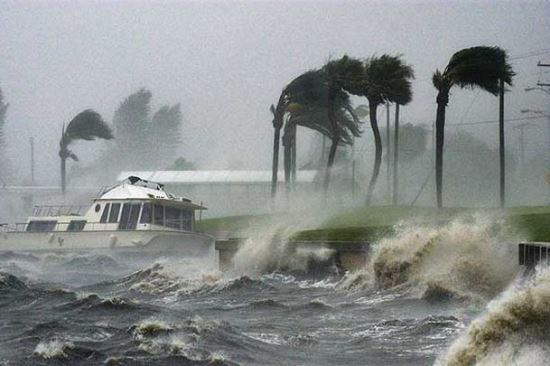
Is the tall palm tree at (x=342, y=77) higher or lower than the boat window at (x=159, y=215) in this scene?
higher

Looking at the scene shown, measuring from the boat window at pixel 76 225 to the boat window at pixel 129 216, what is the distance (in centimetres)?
213

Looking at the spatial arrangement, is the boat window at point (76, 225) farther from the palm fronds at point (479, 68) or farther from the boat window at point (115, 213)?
the palm fronds at point (479, 68)

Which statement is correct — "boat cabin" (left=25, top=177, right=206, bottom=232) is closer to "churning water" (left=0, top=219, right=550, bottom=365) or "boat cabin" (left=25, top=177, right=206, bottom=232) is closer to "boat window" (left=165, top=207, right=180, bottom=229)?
"boat window" (left=165, top=207, right=180, bottom=229)

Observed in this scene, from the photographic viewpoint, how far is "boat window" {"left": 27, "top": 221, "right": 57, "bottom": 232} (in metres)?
49.2

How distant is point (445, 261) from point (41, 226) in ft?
91.7

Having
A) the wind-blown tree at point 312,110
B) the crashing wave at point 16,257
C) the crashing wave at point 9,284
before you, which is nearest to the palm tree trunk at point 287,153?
the wind-blown tree at point 312,110

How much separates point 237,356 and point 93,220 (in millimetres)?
32707

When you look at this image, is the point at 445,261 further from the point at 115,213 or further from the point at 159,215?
the point at 115,213

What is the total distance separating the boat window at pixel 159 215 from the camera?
46.7 metres

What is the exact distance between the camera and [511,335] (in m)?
13.4

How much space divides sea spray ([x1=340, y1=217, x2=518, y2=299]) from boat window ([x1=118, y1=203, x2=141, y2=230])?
1861 cm

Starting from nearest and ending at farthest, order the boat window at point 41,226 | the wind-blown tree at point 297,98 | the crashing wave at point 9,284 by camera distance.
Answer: the crashing wave at point 9,284
the boat window at point 41,226
the wind-blown tree at point 297,98

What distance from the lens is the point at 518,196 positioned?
90688 mm

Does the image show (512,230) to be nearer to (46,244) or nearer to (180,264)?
(180,264)
